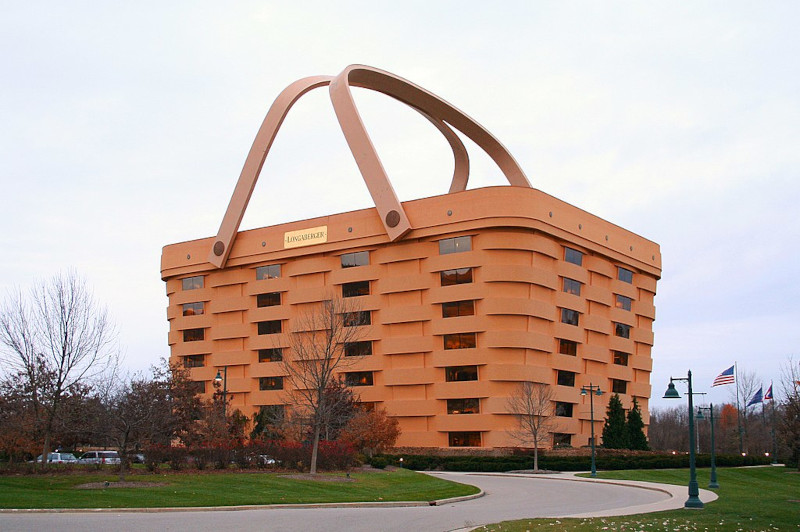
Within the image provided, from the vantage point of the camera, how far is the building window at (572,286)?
67125 millimetres

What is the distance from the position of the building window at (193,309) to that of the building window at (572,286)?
3545 cm

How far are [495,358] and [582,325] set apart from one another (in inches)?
428

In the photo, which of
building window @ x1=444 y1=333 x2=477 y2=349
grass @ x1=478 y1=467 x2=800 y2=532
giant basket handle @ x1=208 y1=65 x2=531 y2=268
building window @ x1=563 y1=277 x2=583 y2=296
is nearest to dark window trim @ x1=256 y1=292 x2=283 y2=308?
giant basket handle @ x1=208 y1=65 x2=531 y2=268

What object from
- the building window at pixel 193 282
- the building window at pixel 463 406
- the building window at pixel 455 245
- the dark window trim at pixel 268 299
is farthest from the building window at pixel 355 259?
the building window at pixel 193 282

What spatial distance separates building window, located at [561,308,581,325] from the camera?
66500 millimetres

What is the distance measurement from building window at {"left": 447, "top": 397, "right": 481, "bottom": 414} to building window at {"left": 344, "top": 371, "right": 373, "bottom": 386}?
25.5ft

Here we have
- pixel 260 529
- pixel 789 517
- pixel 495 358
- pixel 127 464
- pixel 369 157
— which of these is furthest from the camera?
pixel 369 157

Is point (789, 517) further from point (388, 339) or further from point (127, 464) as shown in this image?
point (388, 339)

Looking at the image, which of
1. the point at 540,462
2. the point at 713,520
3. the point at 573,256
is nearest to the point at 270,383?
the point at 540,462

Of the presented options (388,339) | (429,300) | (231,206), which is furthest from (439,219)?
(231,206)

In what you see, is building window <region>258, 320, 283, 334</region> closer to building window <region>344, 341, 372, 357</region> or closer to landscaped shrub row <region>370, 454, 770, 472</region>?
building window <region>344, 341, 372, 357</region>

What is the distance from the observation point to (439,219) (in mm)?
64375

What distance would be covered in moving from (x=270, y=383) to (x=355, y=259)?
14220 millimetres

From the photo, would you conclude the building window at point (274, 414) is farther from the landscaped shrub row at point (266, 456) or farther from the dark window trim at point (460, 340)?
the dark window trim at point (460, 340)
